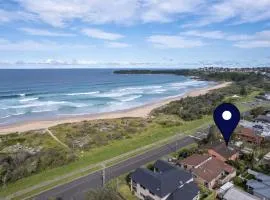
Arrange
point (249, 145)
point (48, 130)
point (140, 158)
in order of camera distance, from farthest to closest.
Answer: point (48, 130), point (249, 145), point (140, 158)

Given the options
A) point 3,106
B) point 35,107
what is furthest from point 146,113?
point 3,106

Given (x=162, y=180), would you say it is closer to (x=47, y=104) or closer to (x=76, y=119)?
(x=76, y=119)

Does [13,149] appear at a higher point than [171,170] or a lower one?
lower

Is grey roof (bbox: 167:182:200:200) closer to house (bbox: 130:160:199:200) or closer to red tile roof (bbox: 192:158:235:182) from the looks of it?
house (bbox: 130:160:199:200)

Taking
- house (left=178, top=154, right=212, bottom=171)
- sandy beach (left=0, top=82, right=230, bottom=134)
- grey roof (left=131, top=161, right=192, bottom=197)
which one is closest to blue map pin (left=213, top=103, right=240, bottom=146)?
grey roof (left=131, top=161, right=192, bottom=197)

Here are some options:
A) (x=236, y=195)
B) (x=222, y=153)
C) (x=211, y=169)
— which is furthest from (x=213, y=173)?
(x=222, y=153)

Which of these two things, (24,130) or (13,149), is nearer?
(13,149)

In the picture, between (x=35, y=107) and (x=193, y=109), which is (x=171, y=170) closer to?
(x=193, y=109)
